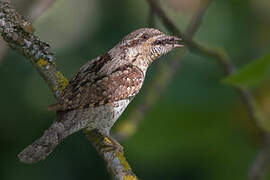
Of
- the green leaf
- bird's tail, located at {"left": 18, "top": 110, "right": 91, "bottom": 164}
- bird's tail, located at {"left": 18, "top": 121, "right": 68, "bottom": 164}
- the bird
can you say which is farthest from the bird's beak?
bird's tail, located at {"left": 18, "top": 121, "right": 68, "bottom": 164}

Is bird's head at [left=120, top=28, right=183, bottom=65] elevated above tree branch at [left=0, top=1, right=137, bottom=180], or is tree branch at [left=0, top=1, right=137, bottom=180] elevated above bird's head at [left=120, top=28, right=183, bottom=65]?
tree branch at [left=0, top=1, right=137, bottom=180]

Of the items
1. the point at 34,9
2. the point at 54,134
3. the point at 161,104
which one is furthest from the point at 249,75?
the point at 34,9

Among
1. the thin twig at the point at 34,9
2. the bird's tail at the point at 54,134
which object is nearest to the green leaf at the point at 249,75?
the bird's tail at the point at 54,134

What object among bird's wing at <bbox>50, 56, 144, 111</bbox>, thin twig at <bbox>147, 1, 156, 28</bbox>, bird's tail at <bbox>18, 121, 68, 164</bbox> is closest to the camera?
bird's tail at <bbox>18, 121, 68, 164</bbox>

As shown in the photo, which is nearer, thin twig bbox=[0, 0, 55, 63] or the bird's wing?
the bird's wing

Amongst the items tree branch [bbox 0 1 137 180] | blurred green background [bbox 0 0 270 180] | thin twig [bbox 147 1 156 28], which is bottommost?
blurred green background [bbox 0 0 270 180]

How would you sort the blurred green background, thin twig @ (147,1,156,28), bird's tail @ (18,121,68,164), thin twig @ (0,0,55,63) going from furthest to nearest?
1. the blurred green background
2. thin twig @ (0,0,55,63)
3. thin twig @ (147,1,156,28)
4. bird's tail @ (18,121,68,164)

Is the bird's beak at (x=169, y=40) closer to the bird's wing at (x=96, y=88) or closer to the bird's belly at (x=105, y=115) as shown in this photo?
the bird's wing at (x=96, y=88)

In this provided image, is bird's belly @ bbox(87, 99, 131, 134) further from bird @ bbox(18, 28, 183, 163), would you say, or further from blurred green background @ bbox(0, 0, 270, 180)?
blurred green background @ bbox(0, 0, 270, 180)

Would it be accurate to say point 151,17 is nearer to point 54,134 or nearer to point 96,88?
point 96,88
